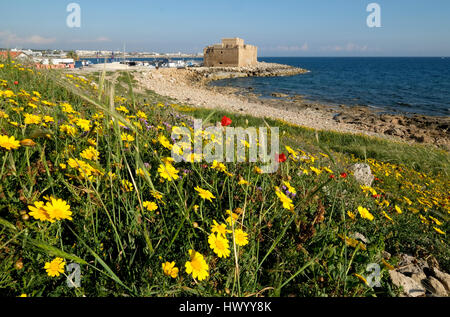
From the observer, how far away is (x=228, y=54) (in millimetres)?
58094

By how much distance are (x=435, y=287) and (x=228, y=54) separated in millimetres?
61464

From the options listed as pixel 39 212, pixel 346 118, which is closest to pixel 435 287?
pixel 39 212

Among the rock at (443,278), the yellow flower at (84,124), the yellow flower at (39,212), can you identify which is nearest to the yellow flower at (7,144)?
the yellow flower at (39,212)

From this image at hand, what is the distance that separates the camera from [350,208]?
2.91m

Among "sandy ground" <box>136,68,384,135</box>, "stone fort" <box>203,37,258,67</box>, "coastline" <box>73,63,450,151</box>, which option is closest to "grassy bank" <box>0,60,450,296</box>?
"coastline" <box>73,63,450,151</box>

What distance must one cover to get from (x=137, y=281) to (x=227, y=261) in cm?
53

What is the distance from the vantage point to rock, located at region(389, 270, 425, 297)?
178cm

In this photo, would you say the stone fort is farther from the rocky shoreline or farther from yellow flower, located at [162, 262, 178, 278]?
yellow flower, located at [162, 262, 178, 278]

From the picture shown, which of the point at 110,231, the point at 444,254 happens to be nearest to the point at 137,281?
the point at 110,231

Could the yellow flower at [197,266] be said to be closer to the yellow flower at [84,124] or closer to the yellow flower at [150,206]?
the yellow flower at [150,206]

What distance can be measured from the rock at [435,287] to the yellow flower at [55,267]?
8.10ft

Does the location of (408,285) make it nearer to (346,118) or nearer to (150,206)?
(150,206)

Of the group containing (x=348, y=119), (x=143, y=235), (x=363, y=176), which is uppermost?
(x=348, y=119)

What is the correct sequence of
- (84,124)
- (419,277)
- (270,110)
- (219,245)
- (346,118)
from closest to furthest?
(219,245), (419,277), (84,124), (346,118), (270,110)
